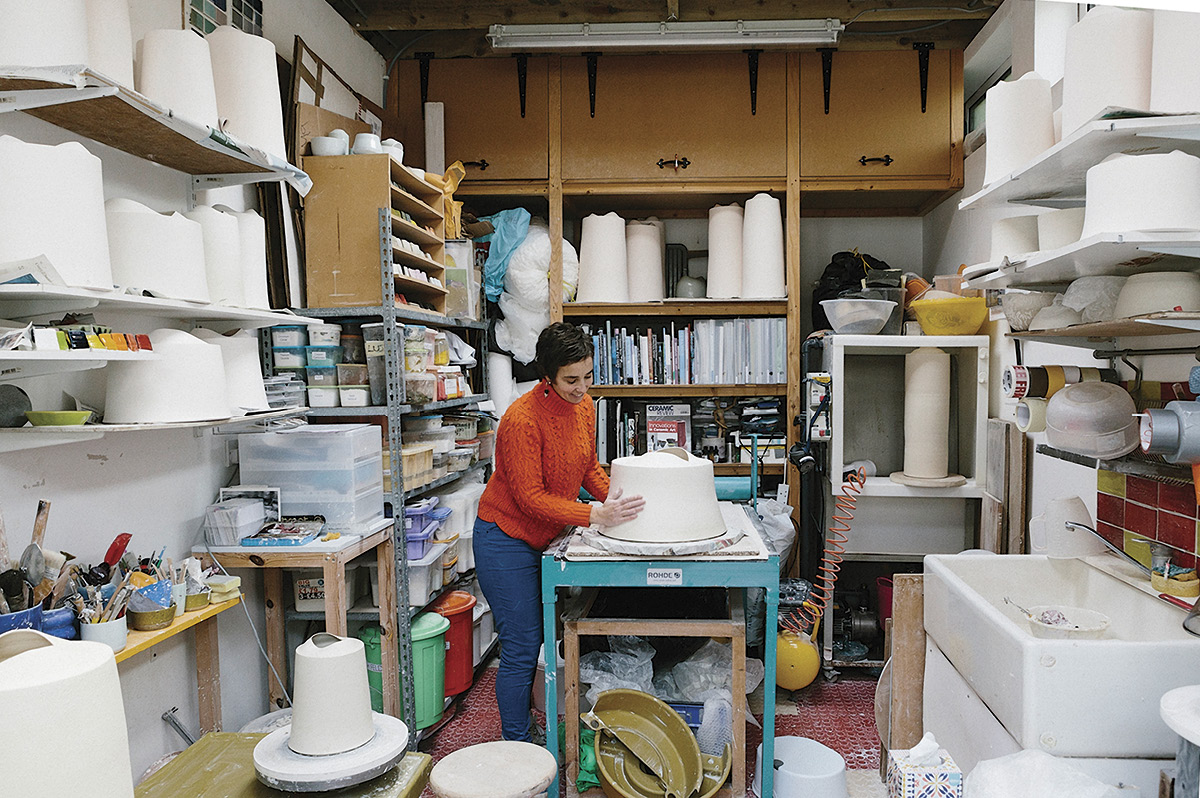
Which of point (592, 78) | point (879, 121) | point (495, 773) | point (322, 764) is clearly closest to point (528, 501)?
point (495, 773)

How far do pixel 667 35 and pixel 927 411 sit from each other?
6.77 ft

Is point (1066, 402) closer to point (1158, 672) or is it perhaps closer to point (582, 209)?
point (1158, 672)

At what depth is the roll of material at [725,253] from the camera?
4027 mm

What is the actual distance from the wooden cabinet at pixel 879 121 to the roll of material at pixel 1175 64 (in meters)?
2.44

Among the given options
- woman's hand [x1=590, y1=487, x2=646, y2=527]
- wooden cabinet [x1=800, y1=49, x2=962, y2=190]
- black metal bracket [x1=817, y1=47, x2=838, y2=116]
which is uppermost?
black metal bracket [x1=817, y1=47, x2=838, y2=116]

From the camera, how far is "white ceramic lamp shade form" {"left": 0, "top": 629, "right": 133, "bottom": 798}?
908 millimetres

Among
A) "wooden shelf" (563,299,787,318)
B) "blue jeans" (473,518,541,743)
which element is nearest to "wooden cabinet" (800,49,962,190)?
"wooden shelf" (563,299,787,318)

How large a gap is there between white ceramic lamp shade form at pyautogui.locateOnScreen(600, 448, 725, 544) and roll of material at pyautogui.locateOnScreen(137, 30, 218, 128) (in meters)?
1.49

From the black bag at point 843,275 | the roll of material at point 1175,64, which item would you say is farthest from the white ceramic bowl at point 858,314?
the roll of material at point 1175,64

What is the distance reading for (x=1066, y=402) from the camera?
1984 millimetres

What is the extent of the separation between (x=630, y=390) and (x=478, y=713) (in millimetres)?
1707

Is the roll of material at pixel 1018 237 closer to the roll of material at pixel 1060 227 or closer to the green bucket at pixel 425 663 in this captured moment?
the roll of material at pixel 1060 227

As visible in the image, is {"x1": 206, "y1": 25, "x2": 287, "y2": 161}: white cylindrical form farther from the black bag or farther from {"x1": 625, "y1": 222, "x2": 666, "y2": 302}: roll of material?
the black bag

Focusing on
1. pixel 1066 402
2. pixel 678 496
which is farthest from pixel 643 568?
pixel 1066 402
